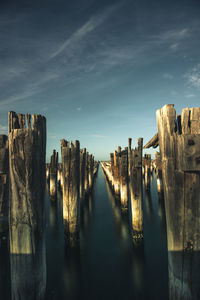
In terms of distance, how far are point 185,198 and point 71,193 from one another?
156 inches

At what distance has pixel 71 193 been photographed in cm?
518

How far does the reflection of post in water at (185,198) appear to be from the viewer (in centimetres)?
177

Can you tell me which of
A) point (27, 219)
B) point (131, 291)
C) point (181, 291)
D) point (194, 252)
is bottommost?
point (131, 291)

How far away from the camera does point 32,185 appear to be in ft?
6.86

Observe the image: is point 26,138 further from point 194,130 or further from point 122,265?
point 122,265

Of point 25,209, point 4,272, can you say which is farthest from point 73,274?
point 25,209

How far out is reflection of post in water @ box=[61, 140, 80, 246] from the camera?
516 centimetres

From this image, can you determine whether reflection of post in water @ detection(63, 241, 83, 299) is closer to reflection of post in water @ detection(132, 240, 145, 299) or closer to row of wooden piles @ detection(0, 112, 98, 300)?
reflection of post in water @ detection(132, 240, 145, 299)

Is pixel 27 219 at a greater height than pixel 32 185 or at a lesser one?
lesser

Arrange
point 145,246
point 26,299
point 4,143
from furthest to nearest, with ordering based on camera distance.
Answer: point 145,246 < point 4,143 < point 26,299

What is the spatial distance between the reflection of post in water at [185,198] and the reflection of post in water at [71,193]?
371cm

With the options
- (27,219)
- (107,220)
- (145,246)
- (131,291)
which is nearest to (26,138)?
(27,219)

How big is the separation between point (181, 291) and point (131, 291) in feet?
10.2

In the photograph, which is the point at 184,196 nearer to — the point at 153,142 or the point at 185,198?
the point at 185,198
